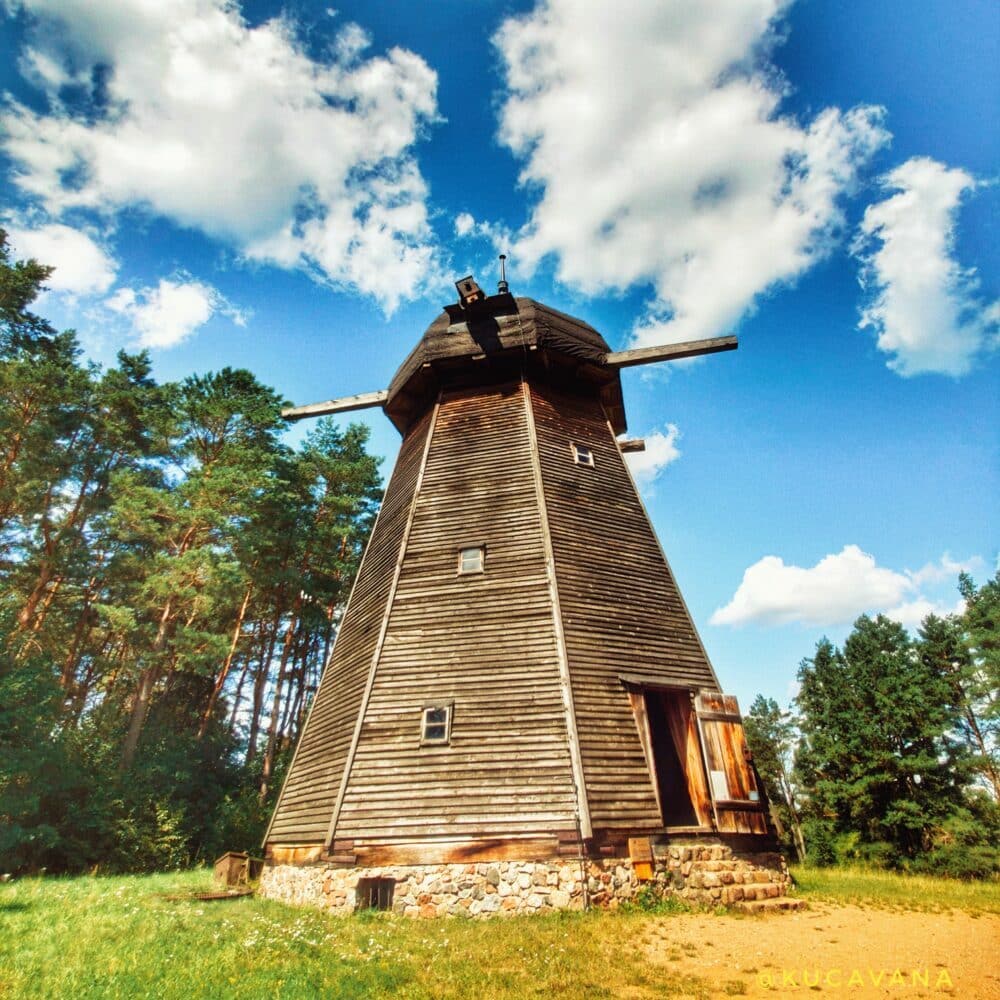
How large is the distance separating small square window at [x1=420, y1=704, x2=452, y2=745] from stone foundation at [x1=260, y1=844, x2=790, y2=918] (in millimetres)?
1736

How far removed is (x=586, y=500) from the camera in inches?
489

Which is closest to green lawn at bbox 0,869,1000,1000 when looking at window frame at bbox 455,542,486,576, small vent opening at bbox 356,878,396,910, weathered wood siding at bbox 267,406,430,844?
small vent opening at bbox 356,878,396,910

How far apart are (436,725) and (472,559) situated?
3.29 metres

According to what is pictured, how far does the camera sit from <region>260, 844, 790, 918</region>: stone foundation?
7.73m

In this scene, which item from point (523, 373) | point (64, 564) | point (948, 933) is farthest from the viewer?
point (64, 564)

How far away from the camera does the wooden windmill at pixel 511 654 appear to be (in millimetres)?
8469

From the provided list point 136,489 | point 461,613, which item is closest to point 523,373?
point 461,613

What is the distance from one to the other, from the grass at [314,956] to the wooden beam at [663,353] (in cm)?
1178

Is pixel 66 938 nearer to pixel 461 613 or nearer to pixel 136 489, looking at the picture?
pixel 461 613

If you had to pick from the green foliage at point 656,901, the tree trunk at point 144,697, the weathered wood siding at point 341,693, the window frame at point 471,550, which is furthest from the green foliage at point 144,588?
Answer: the green foliage at point 656,901

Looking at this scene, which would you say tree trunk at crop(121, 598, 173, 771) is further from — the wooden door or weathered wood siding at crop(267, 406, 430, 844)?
the wooden door

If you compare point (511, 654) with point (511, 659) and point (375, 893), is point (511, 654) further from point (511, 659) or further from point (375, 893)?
point (375, 893)

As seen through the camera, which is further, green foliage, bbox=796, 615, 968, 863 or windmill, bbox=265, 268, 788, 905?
green foliage, bbox=796, 615, 968, 863

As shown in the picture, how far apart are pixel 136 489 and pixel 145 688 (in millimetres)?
7022
